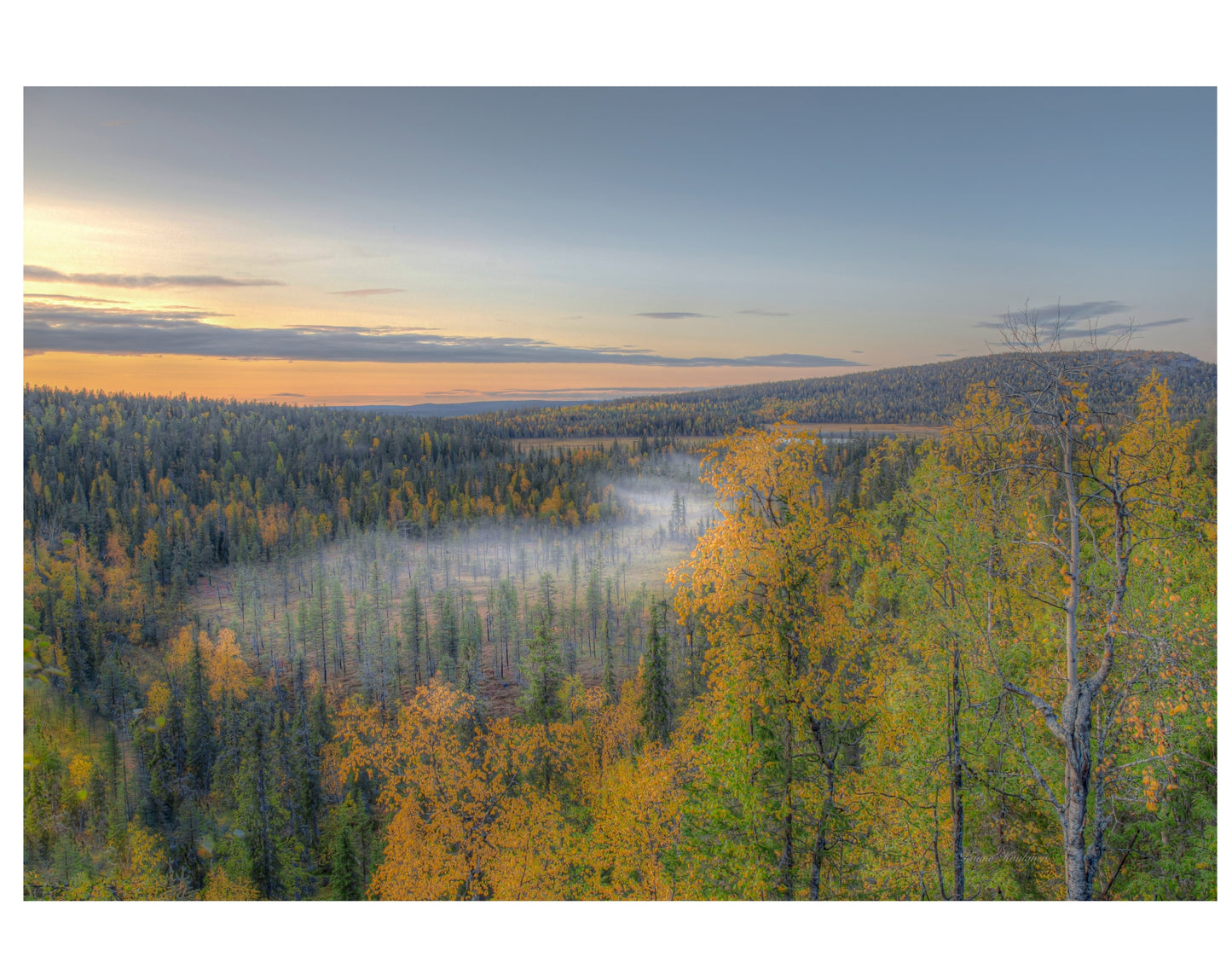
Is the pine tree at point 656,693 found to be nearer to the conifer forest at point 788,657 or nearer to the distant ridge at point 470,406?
the conifer forest at point 788,657

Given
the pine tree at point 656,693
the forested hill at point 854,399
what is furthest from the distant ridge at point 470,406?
the pine tree at point 656,693

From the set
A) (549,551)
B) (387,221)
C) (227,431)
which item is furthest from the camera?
(549,551)

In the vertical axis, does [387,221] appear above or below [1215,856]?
above

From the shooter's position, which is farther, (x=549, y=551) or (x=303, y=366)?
(x=549, y=551)

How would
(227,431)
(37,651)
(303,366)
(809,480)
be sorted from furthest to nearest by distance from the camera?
(227,431)
(303,366)
(809,480)
(37,651)

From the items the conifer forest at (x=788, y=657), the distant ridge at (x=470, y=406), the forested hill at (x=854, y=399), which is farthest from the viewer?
the distant ridge at (x=470, y=406)
